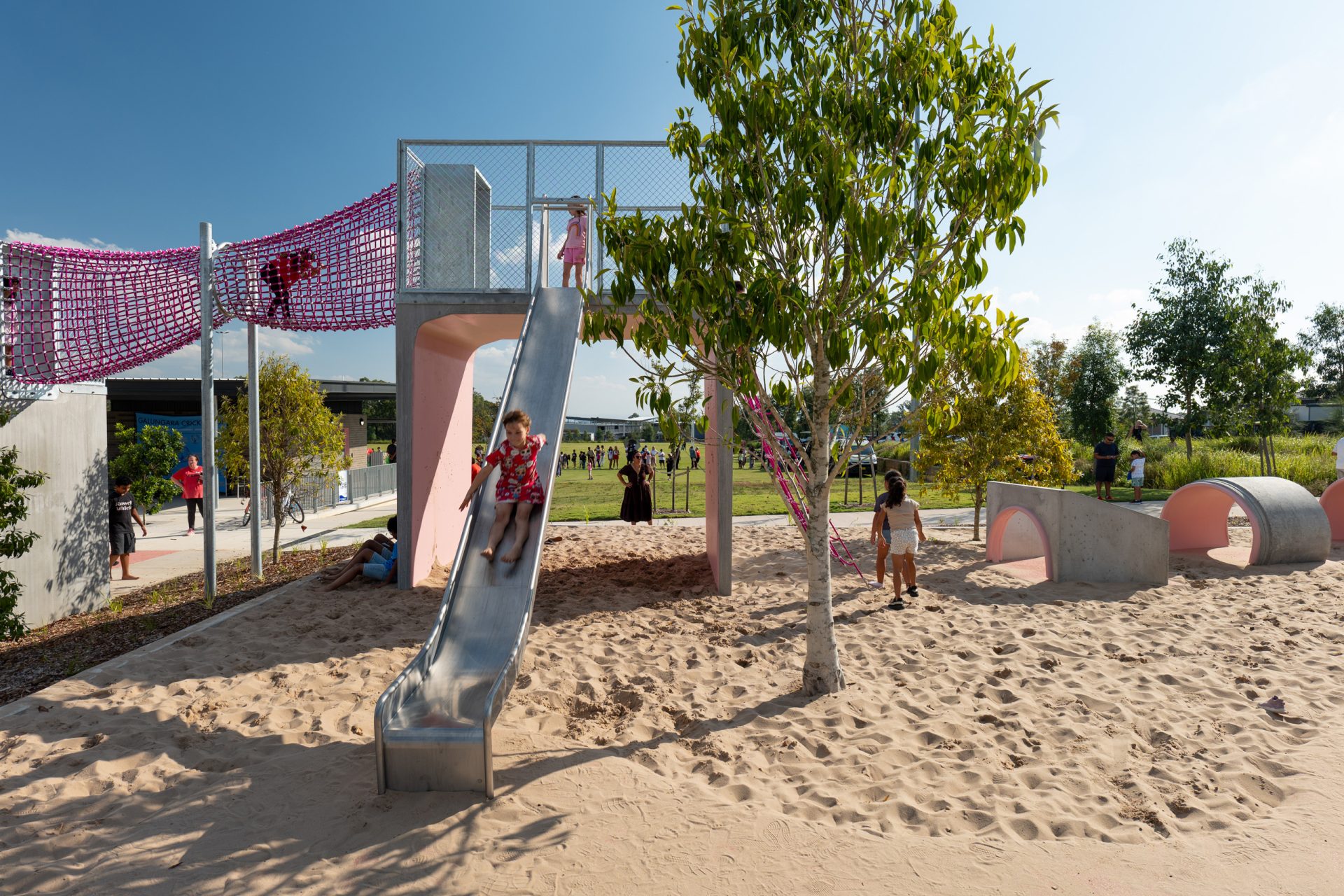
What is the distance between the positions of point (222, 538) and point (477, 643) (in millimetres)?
11509

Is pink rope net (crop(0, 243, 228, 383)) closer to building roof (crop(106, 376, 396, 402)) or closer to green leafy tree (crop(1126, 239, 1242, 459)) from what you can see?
building roof (crop(106, 376, 396, 402))

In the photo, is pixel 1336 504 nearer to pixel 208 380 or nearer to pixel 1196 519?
pixel 1196 519

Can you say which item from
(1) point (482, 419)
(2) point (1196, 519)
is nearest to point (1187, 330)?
(2) point (1196, 519)

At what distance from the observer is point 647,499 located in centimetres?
1172

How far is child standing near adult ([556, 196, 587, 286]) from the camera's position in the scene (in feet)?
28.8

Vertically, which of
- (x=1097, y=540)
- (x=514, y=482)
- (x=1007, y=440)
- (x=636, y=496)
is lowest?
(x=1097, y=540)

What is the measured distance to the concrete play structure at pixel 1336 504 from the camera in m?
11.7

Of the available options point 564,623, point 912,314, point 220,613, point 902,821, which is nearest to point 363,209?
point 220,613

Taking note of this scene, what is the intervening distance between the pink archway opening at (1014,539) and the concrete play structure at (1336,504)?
520 cm

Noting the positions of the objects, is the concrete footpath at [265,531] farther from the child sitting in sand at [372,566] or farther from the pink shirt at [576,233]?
the pink shirt at [576,233]

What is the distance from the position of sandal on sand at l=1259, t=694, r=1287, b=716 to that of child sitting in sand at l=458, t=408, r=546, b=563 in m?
5.64

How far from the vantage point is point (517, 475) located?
6246 millimetres

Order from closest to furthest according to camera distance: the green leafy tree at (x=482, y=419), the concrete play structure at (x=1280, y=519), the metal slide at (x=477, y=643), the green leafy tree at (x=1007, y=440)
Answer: the metal slide at (x=477, y=643)
the concrete play structure at (x=1280, y=519)
the green leafy tree at (x=1007, y=440)
the green leafy tree at (x=482, y=419)

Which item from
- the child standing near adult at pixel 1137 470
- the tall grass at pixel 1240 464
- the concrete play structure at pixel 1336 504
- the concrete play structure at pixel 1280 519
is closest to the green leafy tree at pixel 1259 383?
the tall grass at pixel 1240 464
